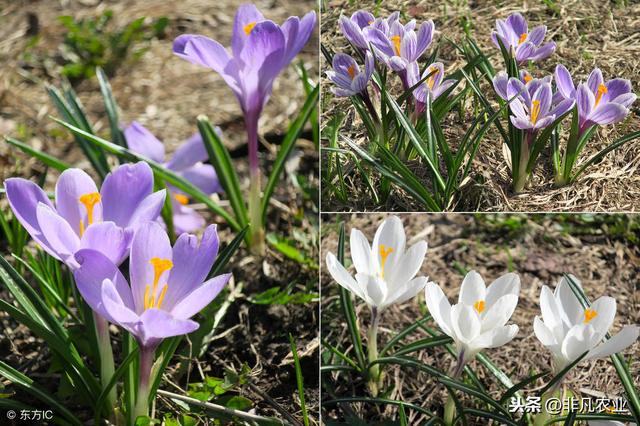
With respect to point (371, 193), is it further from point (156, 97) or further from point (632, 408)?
point (156, 97)

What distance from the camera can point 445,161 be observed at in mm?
1654

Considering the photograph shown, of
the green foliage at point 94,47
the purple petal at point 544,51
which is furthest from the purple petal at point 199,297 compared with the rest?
the green foliage at point 94,47

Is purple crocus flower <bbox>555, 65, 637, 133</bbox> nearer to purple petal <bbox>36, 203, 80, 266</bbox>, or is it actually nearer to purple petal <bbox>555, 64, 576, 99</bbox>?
purple petal <bbox>555, 64, 576, 99</bbox>

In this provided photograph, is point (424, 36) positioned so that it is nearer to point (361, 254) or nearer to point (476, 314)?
point (361, 254)

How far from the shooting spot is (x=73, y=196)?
132 centimetres

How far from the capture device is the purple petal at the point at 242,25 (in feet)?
5.44

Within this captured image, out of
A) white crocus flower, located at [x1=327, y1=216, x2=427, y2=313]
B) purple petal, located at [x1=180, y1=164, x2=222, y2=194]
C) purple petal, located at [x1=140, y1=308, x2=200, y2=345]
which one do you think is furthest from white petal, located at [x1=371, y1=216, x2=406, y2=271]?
purple petal, located at [x1=180, y1=164, x2=222, y2=194]

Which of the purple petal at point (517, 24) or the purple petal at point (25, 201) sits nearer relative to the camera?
the purple petal at point (25, 201)

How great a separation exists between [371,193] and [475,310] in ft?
1.57

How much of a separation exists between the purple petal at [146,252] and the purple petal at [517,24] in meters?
1.07

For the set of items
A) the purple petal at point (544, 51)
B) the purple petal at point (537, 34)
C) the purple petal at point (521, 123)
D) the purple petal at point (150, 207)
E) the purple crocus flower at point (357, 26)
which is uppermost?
the purple crocus flower at point (357, 26)

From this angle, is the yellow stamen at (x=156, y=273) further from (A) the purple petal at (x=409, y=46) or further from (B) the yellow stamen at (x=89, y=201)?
(A) the purple petal at (x=409, y=46)

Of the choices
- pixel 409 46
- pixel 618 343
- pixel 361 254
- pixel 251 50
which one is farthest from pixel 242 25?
pixel 618 343

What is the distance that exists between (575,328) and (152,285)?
2.34 feet
